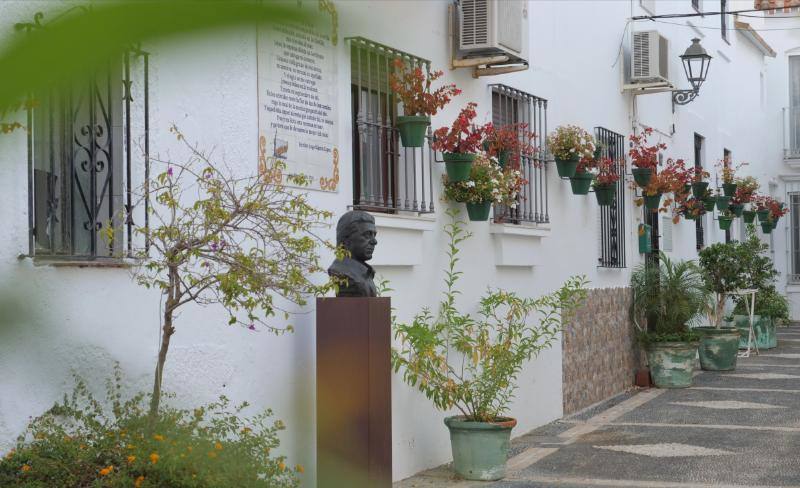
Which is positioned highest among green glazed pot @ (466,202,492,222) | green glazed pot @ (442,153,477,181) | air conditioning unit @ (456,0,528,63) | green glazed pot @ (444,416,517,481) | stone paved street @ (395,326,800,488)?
air conditioning unit @ (456,0,528,63)

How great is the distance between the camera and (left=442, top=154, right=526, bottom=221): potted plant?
24.6ft

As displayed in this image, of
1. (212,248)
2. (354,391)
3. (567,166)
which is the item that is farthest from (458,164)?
(212,248)

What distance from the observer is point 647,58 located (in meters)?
11.9

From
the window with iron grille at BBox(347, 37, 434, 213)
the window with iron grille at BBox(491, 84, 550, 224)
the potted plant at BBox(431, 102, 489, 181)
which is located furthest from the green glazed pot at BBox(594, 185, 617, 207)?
the window with iron grille at BBox(347, 37, 434, 213)

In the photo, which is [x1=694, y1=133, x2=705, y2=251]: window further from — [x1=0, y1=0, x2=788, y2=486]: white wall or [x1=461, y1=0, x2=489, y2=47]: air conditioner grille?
[x1=461, y1=0, x2=489, y2=47]: air conditioner grille

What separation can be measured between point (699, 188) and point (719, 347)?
2253 millimetres

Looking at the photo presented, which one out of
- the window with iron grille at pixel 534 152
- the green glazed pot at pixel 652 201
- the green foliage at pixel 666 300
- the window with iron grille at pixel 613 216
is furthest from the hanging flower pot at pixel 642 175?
the window with iron grille at pixel 534 152

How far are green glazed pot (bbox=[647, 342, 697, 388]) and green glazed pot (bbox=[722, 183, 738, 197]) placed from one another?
15.9ft

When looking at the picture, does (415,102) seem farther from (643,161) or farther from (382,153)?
(643,161)

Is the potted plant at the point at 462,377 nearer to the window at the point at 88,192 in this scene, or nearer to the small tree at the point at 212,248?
the small tree at the point at 212,248

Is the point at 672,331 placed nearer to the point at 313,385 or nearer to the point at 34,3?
the point at 313,385

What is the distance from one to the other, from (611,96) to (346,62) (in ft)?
18.9

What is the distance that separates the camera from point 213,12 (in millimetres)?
236

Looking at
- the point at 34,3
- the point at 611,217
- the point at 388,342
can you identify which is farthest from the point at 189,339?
the point at 611,217
